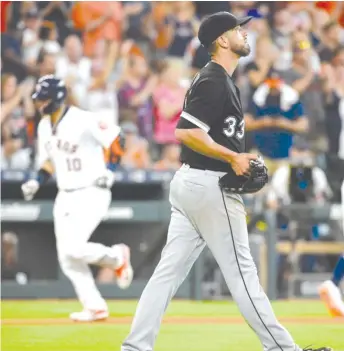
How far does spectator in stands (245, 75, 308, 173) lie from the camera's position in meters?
15.1

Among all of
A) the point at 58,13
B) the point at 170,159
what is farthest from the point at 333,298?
the point at 58,13

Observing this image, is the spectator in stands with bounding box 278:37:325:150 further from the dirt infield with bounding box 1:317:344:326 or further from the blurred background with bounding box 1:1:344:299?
the dirt infield with bounding box 1:317:344:326

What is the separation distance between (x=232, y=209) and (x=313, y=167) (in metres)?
8.17

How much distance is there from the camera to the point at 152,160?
49.9 feet

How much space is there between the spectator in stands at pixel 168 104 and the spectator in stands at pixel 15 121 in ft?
5.82

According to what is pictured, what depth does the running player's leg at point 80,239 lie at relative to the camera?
10.8 m

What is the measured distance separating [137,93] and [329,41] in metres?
3.50

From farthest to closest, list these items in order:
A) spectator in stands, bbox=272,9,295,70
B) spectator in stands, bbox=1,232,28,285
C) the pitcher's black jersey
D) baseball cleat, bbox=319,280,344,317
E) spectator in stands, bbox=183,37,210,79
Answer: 1. spectator in stands, bbox=272,9,295,70
2. spectator in stands, bbox=183,37,210,79
3. spectator in stands, bbox=1,232,28,285
4. baseball cleat, bbox=319,280,344,317
5. the pitcher's black jersey

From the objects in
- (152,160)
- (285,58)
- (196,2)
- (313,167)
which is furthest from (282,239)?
(196,2)

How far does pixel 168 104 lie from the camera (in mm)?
15312

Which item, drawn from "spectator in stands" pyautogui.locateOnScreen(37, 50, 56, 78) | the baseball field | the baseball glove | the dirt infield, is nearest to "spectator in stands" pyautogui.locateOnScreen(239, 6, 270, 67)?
"spectator in stands" pyautogui.locateOnScreen(37, 50, 56, 78)

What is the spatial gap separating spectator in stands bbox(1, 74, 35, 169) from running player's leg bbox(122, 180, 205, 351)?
7480 mm

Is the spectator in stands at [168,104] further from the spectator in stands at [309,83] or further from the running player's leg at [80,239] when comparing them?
the running player's leg at [80,239]

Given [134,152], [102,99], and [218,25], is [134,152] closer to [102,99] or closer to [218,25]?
[102,99]
